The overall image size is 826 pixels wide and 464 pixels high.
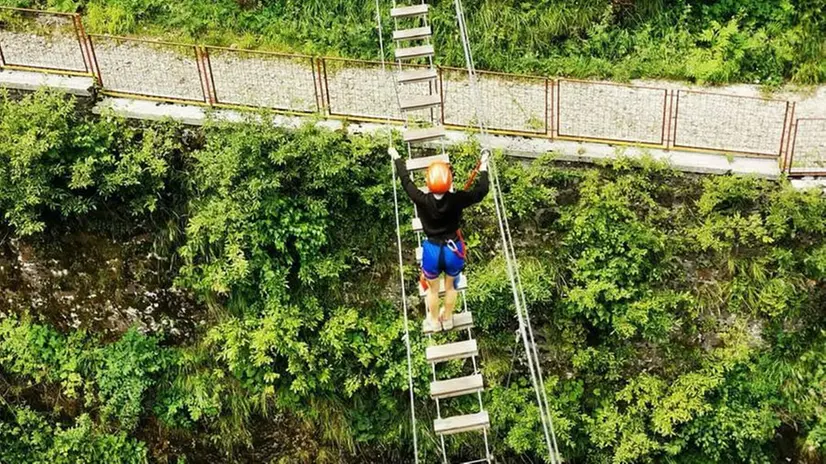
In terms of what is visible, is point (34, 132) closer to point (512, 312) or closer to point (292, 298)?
point (292, 298)

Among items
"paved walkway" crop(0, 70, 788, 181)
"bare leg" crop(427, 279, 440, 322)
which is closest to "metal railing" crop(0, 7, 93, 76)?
"paved walkway" crop(0, 70, 788, 181)

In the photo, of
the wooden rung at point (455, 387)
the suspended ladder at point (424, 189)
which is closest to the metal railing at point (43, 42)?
the suspended ladder at point (424, 189)

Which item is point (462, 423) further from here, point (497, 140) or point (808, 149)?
point (808, 149)

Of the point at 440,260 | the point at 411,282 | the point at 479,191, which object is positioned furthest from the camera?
the point at 411,282

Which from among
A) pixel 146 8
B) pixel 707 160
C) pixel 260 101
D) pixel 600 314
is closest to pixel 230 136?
pixel 260 101

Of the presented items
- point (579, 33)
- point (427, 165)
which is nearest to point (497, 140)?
point (427, 165)

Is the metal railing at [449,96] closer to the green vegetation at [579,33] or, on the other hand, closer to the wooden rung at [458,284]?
the green vegetation at [579,33]

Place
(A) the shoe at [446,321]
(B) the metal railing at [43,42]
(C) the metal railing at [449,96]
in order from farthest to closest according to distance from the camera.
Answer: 1. (B) the metal railing at [43,42]
2. (C) the metal railing at [449,96]
3. (A) the shoe at [446,321]
